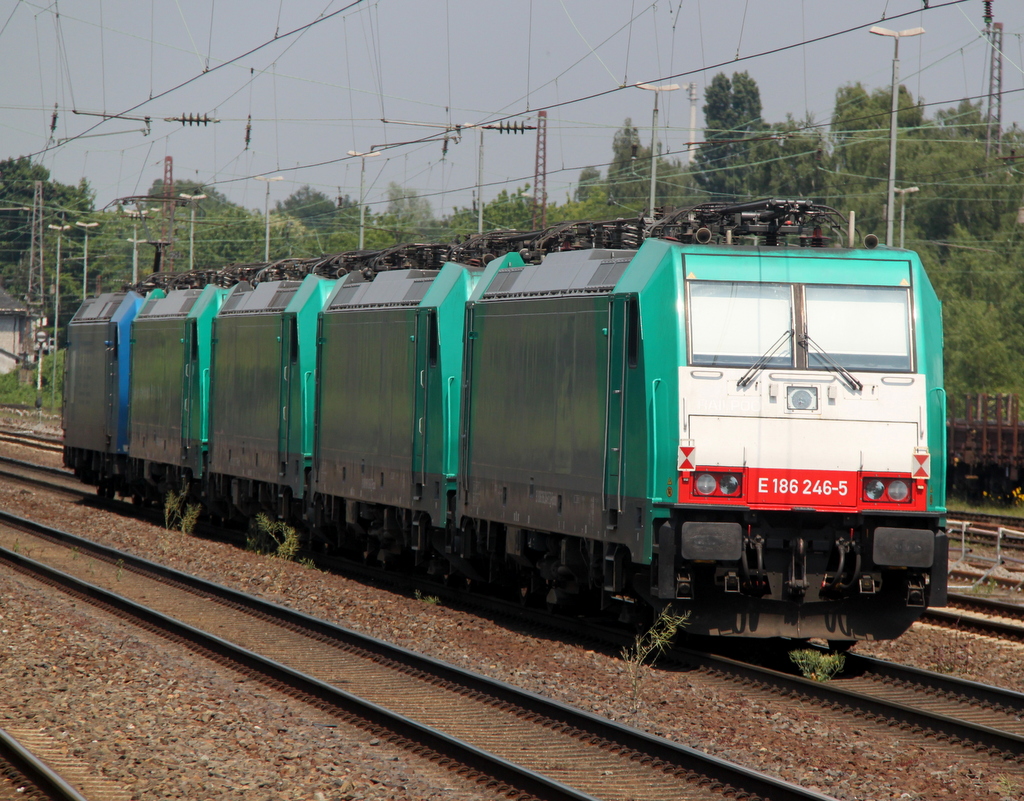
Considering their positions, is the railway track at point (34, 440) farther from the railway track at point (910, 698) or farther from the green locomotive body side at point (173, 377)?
the railway track at point (910, 698)

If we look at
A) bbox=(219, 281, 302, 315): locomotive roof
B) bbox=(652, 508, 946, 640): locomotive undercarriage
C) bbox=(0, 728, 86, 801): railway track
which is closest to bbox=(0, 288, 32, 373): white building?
bbox=(219, 281, 302, 315): locomotive roof

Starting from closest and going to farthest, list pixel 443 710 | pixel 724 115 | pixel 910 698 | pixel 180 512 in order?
pixel 443 710, pixel 910 698, pixel 180 512, pixel 724 115

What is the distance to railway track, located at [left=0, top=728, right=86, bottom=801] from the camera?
7.68m

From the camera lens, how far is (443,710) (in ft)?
33.1

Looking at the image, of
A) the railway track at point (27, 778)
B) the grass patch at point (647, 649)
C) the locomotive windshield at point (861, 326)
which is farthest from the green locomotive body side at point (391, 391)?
the railway track at point (27, 778)

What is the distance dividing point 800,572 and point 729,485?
35.2 inches

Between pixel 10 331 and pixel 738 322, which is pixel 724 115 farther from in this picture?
pixel 738 322

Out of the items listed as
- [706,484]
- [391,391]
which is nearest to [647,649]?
[706,484]

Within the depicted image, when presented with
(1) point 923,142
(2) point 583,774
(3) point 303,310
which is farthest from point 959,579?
(1) point 923,142

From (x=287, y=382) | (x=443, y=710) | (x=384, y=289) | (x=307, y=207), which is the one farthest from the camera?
(x=307, y=207)

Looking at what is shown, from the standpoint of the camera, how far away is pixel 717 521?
1102 cm

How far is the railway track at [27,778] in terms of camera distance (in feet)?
25.2

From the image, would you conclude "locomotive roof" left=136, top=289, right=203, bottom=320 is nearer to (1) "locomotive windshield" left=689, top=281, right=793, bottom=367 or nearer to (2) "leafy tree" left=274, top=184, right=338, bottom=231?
(1) "locomotive windshield" left=689, top=281, right=793, bottom=367

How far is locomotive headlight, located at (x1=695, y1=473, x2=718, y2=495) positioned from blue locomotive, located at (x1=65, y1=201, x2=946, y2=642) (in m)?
0.02
